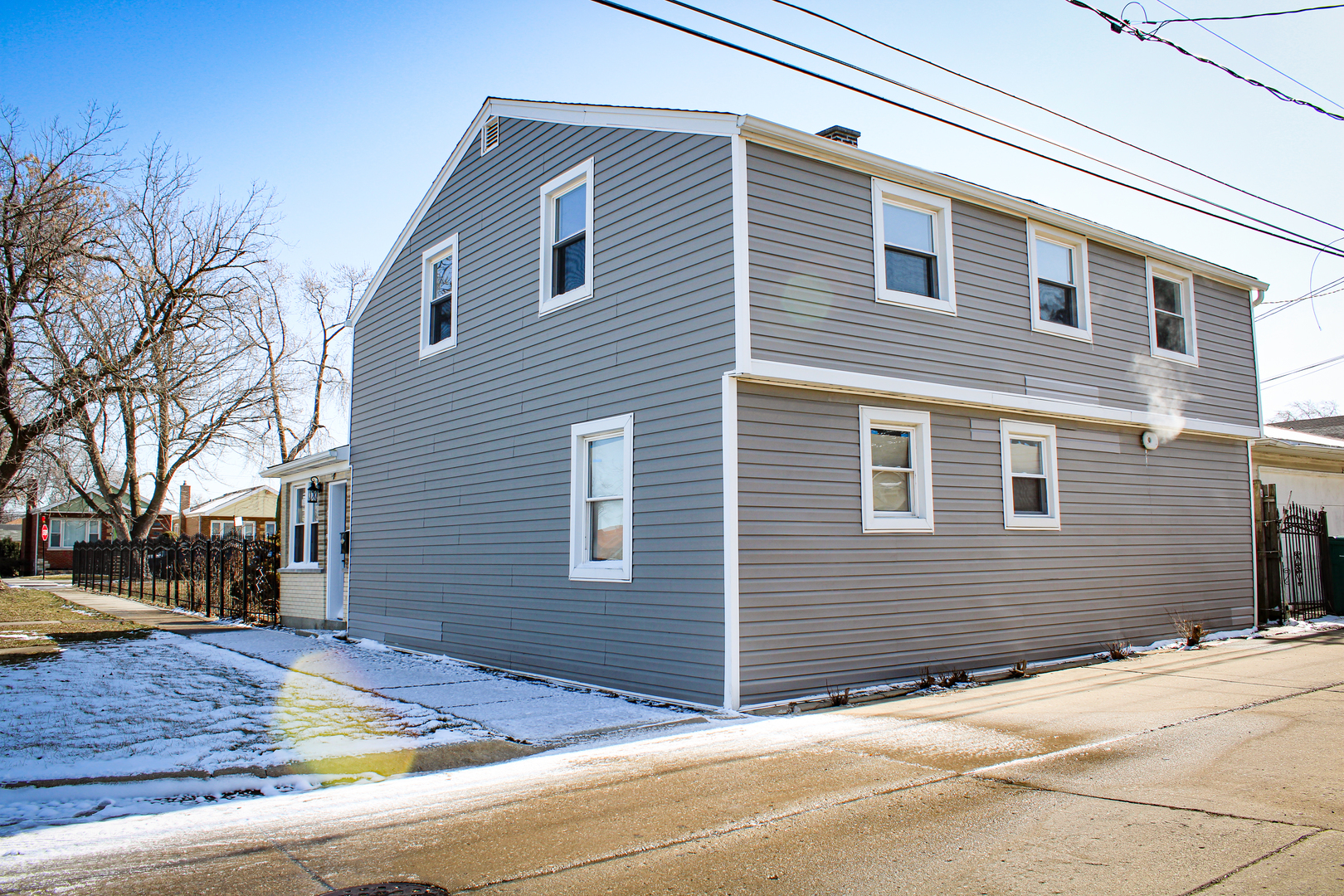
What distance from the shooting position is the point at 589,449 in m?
10.0

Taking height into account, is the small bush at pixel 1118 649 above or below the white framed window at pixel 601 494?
below

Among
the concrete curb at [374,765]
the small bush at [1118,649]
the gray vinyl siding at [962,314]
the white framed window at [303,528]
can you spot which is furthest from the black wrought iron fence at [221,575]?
the small bush at [1118,649]

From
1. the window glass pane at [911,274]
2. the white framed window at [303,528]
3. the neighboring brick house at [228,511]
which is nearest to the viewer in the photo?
the window glass pane at [911,274]

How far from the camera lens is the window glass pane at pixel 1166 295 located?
1339 cm

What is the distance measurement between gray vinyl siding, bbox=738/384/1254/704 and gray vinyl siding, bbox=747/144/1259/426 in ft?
1.72

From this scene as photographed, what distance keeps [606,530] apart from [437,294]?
5734 millimetres

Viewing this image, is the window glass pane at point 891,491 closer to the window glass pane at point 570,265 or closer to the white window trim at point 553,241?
the white window trim at point 553,241

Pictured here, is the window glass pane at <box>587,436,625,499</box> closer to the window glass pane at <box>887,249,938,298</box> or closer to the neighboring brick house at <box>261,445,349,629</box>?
the window glass pane at <box>887,249,938,298</box>

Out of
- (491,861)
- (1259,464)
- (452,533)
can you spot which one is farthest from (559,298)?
(1259,464)

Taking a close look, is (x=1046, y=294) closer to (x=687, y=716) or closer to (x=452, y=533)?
(x=687, y=716)

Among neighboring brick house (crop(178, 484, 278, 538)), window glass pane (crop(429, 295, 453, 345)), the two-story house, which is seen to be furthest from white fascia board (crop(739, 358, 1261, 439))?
neighboring brick house (crop(178, 484, 278, 538))

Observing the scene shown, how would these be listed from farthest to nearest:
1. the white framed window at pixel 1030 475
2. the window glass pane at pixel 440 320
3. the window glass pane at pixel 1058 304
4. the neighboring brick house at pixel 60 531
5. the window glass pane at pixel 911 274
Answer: the neighboring brick house at pixel 60 531
the window glass pane at pixel 440 320
the window glass pane at pixel 1058 304
the white framed window at pixel 1030 475
the window glass pane at pixel 911 274

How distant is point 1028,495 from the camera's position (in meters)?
11.0

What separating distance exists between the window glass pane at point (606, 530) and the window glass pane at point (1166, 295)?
924cm
